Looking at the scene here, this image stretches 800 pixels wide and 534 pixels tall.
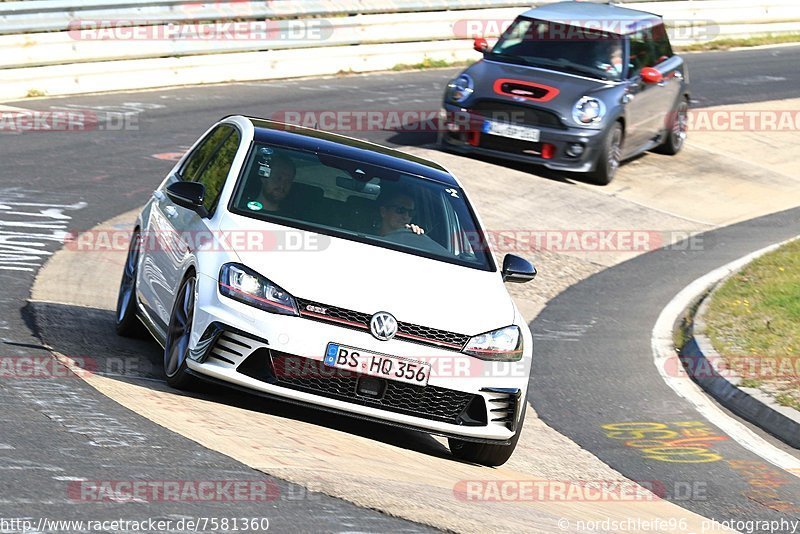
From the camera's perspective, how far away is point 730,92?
24141 mm

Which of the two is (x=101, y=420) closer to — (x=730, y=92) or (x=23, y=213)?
(x=23, y=213)

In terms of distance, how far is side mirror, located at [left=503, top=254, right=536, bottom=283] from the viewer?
8.41 m

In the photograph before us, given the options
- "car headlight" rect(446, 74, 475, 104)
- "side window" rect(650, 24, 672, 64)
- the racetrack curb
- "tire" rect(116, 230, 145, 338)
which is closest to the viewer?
"tire" rect(116, 230, 145, 338)

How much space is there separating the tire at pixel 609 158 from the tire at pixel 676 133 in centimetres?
210

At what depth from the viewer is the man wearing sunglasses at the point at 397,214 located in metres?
8.15

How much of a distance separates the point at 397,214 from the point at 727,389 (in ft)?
11.4

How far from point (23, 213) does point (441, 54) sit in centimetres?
1286

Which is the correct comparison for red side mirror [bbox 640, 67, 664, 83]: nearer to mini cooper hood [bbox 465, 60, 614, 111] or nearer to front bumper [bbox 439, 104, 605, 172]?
mini cooper hood [bbox 465, 60, 614, 111]

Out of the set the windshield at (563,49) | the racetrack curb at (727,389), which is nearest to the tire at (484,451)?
the racetrack curb at (727,389)

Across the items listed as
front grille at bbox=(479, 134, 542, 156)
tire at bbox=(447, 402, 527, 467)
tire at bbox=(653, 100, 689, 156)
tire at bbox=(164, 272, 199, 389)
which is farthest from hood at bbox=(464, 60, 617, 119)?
tire at bbox=(164, 272, 199, 389)

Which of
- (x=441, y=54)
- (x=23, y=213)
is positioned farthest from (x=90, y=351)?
(x=441, y=54)

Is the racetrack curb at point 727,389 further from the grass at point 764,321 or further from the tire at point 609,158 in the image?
the tire at point 609,158

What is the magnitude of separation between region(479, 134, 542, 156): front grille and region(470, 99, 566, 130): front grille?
0.73 feet

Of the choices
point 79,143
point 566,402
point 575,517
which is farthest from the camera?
point 79,143
